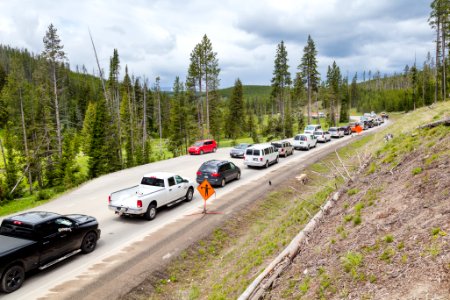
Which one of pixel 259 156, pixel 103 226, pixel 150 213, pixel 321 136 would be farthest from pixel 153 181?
pixel 321 136

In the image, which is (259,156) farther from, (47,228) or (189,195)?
(47,228)

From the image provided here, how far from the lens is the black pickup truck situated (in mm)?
7824

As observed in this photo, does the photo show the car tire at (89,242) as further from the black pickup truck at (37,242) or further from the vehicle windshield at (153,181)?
the vehicle windshield at (153,181)

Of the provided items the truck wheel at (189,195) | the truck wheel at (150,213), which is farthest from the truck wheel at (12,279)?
the truck wheel at (189,195)

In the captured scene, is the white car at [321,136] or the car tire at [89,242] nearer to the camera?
the car tire at [89,242]

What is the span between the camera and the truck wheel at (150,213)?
44.5 feet

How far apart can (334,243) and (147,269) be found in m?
5.96

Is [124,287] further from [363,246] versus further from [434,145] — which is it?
[434,145]

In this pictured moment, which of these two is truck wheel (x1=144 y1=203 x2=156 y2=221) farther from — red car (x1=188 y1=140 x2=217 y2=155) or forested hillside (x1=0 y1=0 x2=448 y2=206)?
red car (x1=188 y1=140 x2=217 y2=155)

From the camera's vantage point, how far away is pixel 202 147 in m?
35.5

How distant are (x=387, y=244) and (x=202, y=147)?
1193 inches

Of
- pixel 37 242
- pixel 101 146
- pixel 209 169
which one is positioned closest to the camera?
pixel 37 242

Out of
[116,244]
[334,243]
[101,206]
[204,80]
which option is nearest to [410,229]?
[334,243]

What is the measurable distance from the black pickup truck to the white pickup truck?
→ 2582mm
